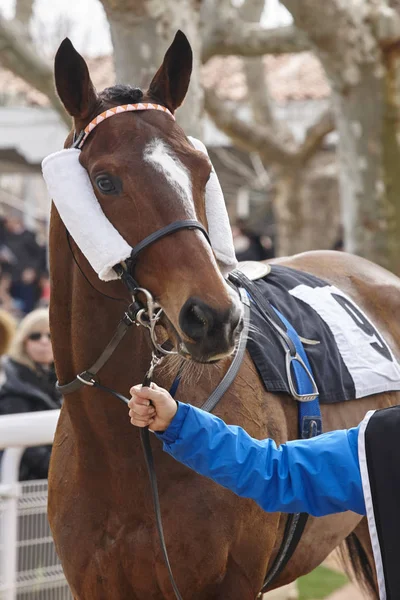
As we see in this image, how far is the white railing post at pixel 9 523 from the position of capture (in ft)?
13.9

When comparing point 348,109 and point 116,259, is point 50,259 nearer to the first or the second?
point 116,259

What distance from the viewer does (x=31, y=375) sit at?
5.25 meters

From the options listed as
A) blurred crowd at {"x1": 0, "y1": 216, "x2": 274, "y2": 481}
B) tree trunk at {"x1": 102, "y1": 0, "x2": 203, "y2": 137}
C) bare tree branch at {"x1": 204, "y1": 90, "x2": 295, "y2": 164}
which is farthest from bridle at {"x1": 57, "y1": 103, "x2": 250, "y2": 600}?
bare tree branch at {"x1": 204, "y1": 90, "x2": 295, "y2": 164}

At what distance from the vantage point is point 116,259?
2.47 m

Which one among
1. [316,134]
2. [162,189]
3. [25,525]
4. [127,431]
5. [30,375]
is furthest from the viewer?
[316,134]

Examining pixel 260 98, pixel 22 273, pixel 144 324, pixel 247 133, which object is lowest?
pixel 22 273

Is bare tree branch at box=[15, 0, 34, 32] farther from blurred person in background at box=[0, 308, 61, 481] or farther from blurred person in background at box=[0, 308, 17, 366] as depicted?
blurred person in background at box=[0, 308, 61, 481]

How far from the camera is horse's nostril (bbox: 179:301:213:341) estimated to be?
7.51 feet

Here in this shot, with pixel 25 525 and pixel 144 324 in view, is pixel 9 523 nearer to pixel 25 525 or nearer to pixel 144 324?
pixel 25 525

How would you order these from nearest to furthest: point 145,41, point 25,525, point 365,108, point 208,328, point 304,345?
point 208,328, point 304,345, point 25,525, point 145,41, point 365,108

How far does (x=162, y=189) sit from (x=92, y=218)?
23 centimetres

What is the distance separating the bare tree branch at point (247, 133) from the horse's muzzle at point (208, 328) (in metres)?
9.02

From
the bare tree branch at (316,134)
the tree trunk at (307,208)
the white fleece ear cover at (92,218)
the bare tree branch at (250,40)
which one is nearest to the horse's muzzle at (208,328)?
the white fleece ear cover at (92,218)

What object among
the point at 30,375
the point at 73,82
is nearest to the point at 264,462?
the point at 73,82
